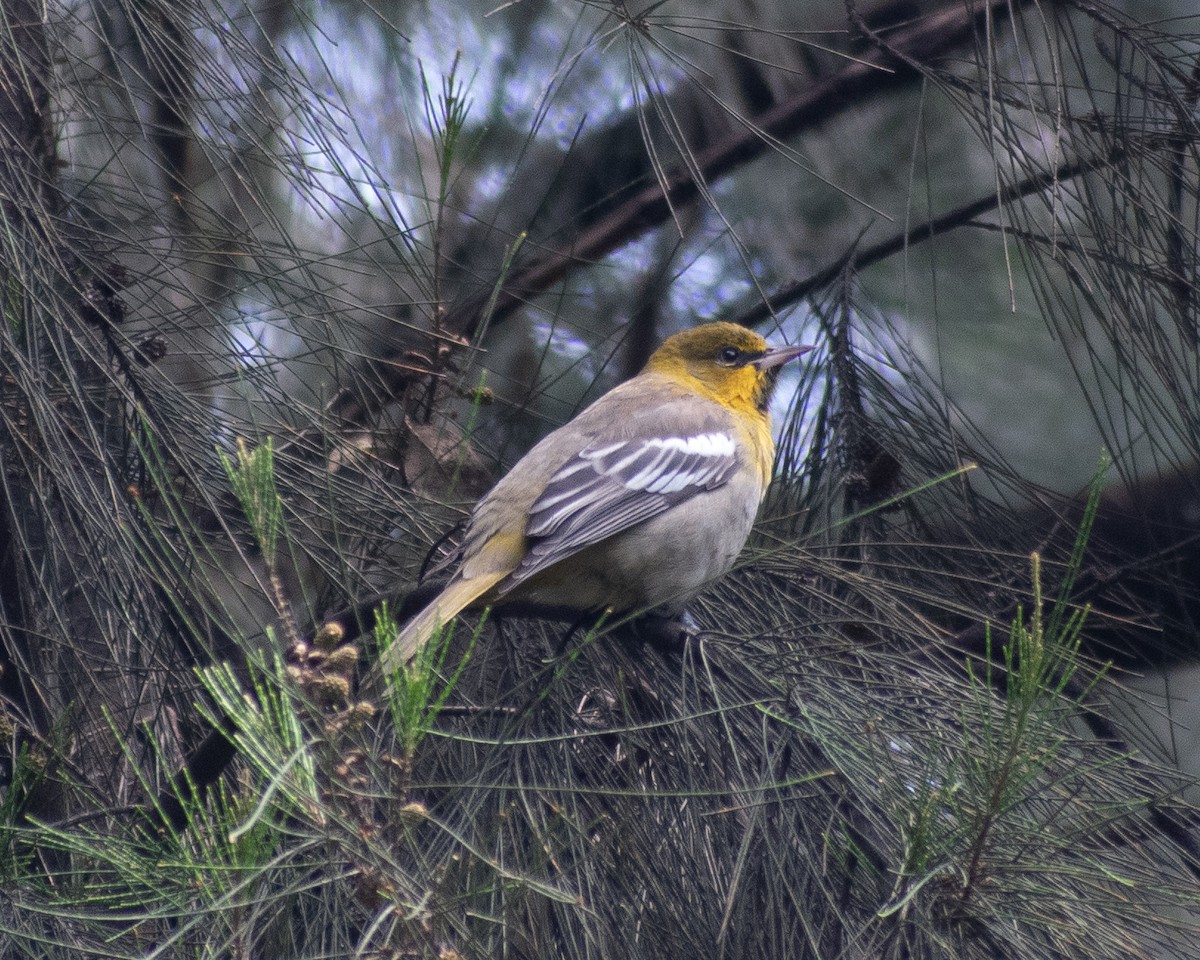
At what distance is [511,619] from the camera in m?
3.20

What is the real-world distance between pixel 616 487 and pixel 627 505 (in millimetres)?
68

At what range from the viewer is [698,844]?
93.0 inches

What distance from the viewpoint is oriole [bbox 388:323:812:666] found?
3.34 metres

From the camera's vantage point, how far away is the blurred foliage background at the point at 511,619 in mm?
1928

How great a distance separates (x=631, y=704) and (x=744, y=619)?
0.56 m

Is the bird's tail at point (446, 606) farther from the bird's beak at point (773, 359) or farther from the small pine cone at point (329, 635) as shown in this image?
the bird's beak at point (773, 359)

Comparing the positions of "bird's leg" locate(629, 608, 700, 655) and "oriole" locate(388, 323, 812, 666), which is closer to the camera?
"bird's leg" locate(629, 608, 700, 655)

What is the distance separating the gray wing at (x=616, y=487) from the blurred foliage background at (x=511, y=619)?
9.9 inches

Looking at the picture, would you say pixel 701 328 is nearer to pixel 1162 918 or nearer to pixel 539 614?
pixel 539 614

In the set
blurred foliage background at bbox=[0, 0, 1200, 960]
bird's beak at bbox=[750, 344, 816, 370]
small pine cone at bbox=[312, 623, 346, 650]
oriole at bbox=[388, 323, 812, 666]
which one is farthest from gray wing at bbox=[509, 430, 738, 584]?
small pine cone at bbox=[312, 623, 346, 650]

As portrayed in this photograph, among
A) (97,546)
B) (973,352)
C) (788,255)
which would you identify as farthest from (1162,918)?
(973,352)

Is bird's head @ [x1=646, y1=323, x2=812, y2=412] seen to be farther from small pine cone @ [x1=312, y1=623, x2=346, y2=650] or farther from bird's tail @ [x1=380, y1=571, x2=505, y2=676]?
small pine cone @ [x1=312, y1=623, x2=346, y2=650]

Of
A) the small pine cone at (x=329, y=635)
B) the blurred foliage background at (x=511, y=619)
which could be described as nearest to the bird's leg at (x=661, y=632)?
the blurred foliage background at (x=511, y=619)

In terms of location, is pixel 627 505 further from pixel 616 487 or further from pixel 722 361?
pixel 722 361
